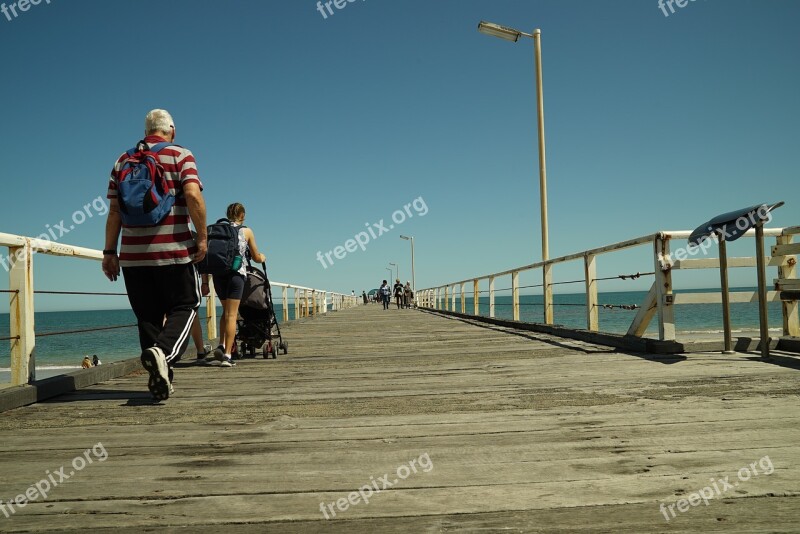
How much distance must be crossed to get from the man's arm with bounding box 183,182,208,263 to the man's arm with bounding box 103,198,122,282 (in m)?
0.41

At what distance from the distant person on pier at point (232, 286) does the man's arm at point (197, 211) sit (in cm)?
157

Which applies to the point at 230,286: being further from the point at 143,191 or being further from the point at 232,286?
the point at 143,191

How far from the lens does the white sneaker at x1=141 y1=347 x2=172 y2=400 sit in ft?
10.1

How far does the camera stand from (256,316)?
5855 mm

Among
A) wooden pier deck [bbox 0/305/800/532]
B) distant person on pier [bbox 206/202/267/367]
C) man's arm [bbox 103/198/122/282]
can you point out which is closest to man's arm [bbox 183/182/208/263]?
man's arm [bbox 103/198/122/282]

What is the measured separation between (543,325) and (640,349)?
9.84ft

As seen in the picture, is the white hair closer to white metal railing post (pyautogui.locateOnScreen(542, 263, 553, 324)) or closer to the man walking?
the man walking

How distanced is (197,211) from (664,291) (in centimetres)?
383

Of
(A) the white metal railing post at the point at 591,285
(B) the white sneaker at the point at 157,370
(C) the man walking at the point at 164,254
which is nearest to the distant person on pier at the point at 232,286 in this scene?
(C) the man walking at the point at 164,254

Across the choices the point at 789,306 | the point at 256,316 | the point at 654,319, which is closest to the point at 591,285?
the point at 789,306

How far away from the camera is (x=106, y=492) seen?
5.77 ft

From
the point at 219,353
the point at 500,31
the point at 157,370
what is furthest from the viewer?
the point at 500,31

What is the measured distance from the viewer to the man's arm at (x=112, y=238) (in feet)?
10.9

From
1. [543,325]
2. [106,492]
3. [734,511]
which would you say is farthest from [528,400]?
[543,325]
